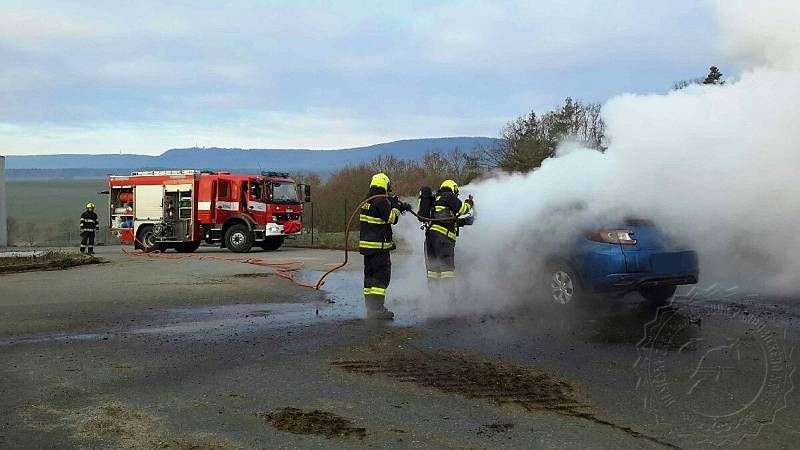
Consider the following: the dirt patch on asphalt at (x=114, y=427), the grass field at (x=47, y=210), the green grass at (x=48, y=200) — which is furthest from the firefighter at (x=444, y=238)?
the green grass at (x=48, y=200)

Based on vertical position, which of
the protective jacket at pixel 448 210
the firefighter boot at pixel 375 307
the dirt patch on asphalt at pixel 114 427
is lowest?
the dirt patch on asphalt at pixel 114 427

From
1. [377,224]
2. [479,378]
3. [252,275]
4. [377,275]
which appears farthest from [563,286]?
[252,275]

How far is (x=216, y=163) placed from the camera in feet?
465

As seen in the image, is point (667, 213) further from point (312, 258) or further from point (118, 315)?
point (312, 258)

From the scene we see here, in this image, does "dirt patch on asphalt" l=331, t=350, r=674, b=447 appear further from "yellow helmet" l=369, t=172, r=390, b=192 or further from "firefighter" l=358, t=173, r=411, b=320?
"yellow helmet" l=369, t=172, r=390, b=192

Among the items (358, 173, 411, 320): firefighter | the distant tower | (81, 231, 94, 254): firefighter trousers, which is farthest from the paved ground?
the distant tower

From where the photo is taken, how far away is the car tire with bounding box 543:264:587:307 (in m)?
8.14

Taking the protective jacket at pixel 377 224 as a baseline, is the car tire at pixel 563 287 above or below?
below

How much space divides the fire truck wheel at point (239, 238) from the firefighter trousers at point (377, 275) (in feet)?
45.2

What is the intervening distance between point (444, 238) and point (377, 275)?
1.13 metres

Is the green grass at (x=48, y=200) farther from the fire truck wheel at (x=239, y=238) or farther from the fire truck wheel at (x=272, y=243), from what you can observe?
the fire truck wheel at (x=239, y=238)

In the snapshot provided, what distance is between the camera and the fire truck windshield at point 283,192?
22234 mm

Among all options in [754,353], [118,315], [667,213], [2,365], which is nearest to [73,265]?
[118,315]

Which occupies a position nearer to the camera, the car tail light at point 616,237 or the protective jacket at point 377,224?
the car tail light at point 616,237
